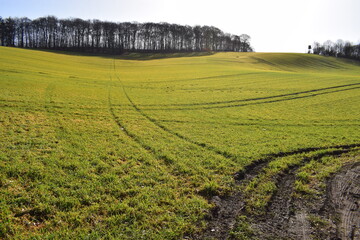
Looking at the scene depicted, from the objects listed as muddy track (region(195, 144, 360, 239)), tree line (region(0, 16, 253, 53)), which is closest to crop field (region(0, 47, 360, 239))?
muddy track (region(195, 144, 360, 239))

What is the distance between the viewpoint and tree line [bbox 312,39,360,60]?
Answer: 363ft

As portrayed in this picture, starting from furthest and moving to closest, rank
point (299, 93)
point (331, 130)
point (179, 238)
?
1. point (299, 93)
2. point (331, 130)
3. point (179, 238)

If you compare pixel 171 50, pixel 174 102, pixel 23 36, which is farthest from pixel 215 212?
pixel 23 36

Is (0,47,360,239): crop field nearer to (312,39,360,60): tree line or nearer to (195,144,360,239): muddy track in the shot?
(195,144,360,239): muddy track

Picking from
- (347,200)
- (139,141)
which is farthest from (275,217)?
(139,141)

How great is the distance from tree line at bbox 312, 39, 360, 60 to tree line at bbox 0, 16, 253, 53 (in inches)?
2071

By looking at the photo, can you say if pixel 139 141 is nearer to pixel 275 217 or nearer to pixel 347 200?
pixel 275 217

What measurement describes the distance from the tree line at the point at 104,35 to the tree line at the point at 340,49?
52.6m

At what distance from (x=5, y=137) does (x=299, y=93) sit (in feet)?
104

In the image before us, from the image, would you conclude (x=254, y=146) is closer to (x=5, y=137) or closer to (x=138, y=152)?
(x=138, y=152)

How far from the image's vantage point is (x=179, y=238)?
533cm

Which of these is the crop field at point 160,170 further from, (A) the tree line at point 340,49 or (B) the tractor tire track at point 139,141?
(A) the tree line at point 340,49

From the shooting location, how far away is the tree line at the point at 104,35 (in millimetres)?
115875

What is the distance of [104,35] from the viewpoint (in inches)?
4850
